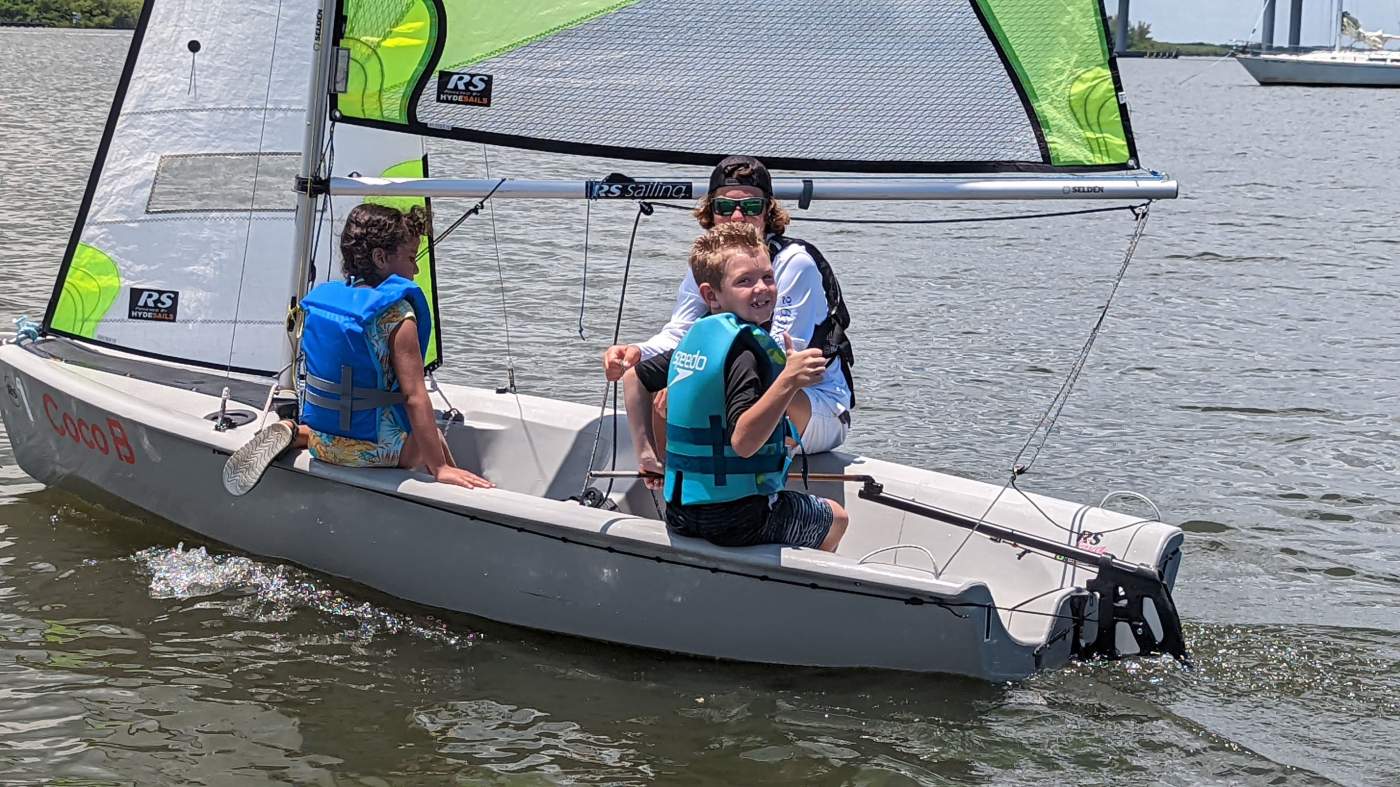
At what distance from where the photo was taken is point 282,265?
565 centimetres

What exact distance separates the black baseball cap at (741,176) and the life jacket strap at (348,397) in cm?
114

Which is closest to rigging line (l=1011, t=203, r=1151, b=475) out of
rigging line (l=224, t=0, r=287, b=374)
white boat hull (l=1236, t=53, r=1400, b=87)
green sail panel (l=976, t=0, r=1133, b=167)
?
green sail panel (l=976, t=0, r=1133, b=167)

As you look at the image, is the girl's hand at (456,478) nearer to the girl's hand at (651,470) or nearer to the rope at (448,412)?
the girl's hand at (651,470)

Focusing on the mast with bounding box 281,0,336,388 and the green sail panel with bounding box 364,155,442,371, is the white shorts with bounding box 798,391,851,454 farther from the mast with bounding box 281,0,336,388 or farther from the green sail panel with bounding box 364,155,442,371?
the mast with bounding box 281,0,336,388

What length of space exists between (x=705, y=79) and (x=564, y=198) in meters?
0.67

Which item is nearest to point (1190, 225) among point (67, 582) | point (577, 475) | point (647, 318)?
point (647, 318)

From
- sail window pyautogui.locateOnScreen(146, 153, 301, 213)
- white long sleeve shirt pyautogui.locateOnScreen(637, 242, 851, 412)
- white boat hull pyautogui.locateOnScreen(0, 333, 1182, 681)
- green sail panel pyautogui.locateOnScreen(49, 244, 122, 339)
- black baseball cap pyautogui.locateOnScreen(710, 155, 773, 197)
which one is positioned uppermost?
black baseball cap pyautogui.locateOnScreen(710, 155, 773, 197)

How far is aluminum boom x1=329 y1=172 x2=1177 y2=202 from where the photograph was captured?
14.1 feet

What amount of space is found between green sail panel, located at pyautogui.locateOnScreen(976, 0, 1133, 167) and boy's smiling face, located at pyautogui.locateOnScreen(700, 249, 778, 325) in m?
1.16

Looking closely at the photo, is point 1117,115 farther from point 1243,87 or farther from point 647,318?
point 1243,87

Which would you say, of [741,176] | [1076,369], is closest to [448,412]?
[741,176]

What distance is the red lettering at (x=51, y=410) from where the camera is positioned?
210 inches

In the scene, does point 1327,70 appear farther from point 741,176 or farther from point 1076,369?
point 741,176

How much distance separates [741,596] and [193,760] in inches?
57.1
